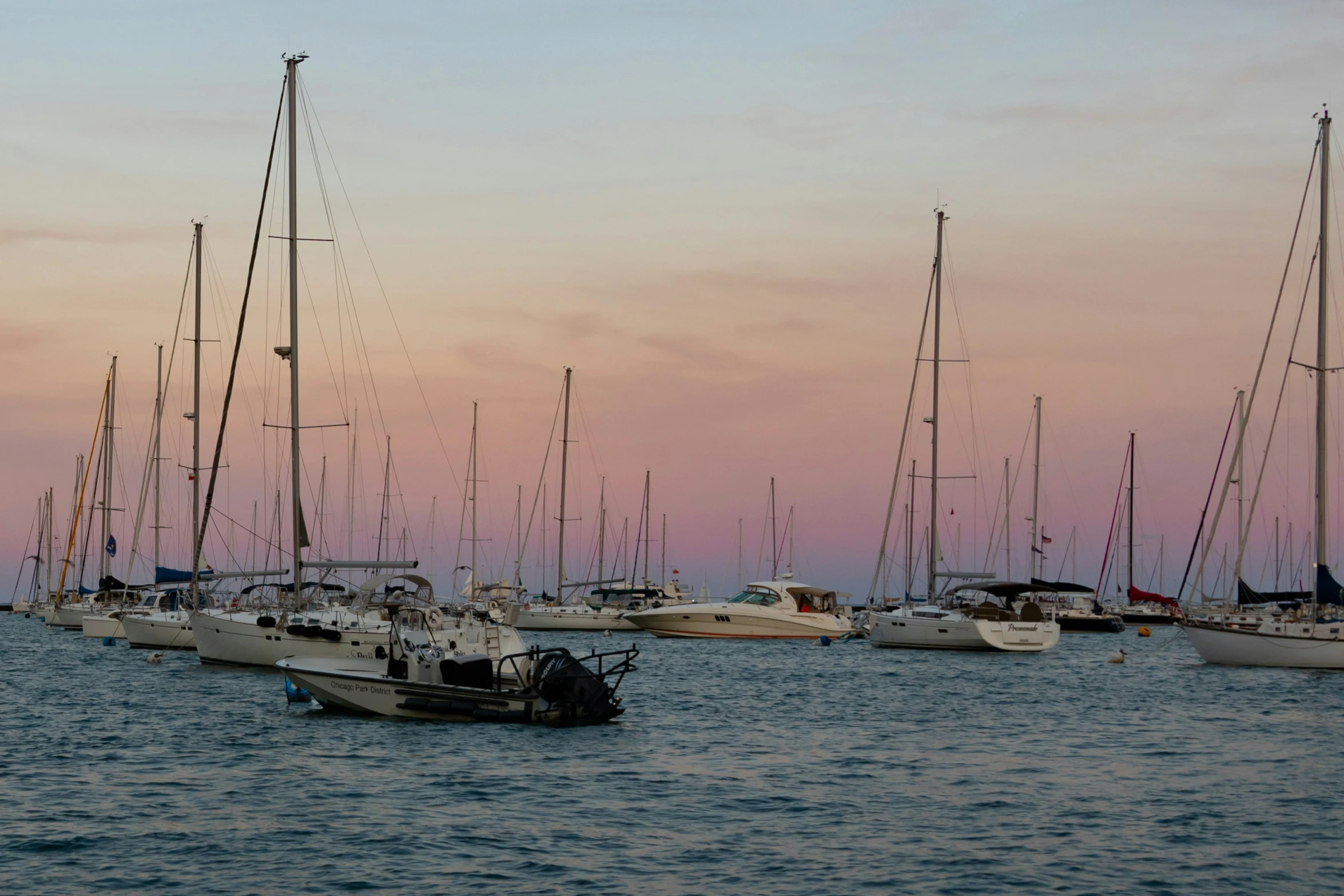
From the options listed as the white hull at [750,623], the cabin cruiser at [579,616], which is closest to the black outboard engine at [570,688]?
the white hull at [750,623]

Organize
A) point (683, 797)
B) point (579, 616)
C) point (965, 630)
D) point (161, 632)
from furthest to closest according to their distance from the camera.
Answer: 1. point (579, 616)
2. point (965, 630)
3. point (161, 632)
4. point (683, 797)

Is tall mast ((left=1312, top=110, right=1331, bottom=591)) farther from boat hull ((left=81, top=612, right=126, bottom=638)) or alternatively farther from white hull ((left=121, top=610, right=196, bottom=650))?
boat hull ((left=81, top=612, right=126, bottom=638))

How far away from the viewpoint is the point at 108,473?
291ft

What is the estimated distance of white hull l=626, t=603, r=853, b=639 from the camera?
261ft

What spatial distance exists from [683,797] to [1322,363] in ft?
126

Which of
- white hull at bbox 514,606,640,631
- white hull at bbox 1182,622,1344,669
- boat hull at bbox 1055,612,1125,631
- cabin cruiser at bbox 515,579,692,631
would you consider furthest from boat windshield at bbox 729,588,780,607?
white hull at bbox 1182,622,1344,669

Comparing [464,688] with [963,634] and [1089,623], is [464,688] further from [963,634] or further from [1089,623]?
[1089,623]

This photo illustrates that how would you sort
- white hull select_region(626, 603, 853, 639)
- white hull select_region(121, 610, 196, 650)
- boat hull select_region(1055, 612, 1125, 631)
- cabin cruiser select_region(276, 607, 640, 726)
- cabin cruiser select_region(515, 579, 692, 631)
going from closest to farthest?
cabin cruiser select_region(276, 607, 640, 726), white hull select_region(121, 610, 196, 650), white hull select_region(626, 603, 853, 639), cabin cruiser select_region(515, 579, 692, 631), boat hull select_region(1055, 612, 1125, 631)

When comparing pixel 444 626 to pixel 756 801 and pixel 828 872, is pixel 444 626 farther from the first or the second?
pixel 828 872

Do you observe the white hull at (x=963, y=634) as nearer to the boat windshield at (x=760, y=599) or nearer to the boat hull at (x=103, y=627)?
the boat windshield at (x=760, y=599)

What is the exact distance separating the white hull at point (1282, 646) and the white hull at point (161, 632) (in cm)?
4297

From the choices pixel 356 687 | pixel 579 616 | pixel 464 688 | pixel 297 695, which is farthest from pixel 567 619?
pixel 464 688

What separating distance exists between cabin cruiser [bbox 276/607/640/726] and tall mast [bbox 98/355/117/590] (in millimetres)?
57661

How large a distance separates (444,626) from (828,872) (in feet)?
69.0
